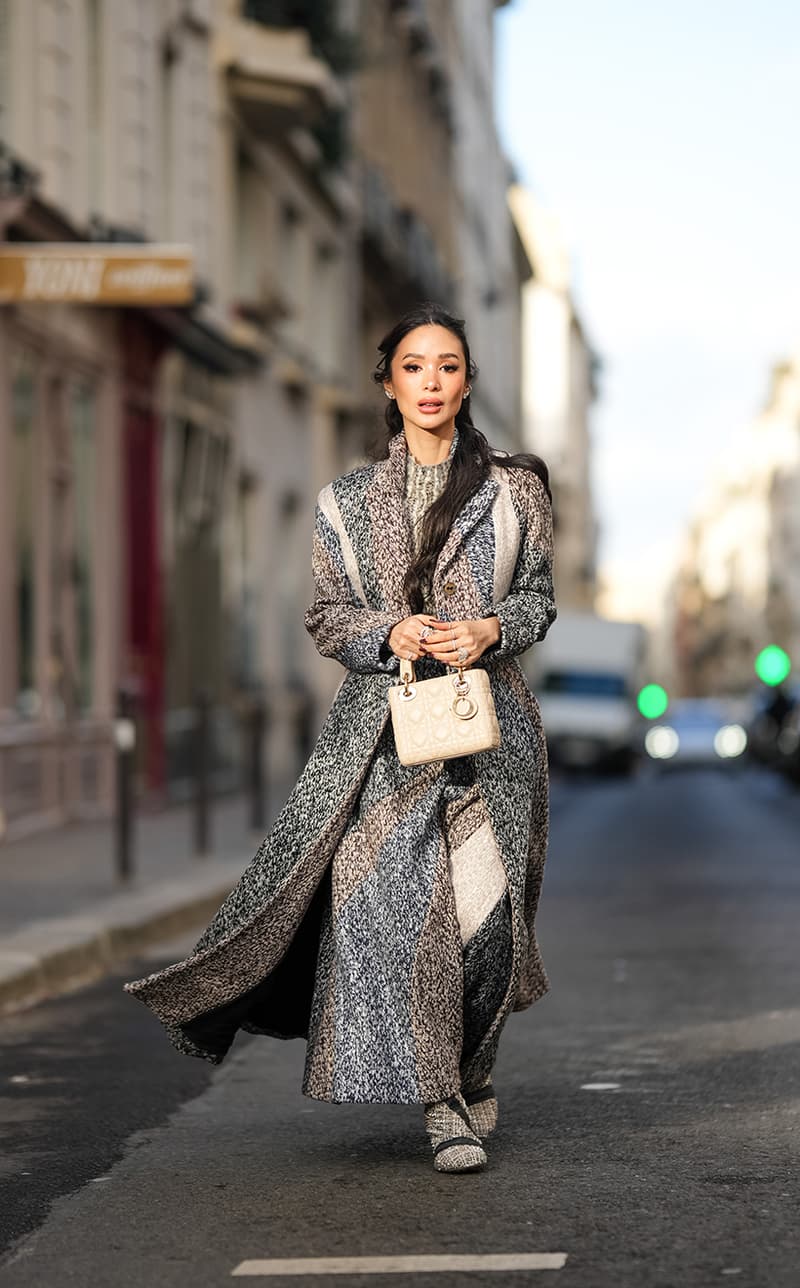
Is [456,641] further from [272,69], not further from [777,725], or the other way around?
[777,725]

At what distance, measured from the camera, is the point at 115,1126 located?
620 centimetres

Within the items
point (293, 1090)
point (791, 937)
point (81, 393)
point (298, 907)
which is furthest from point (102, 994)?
point (81, 393)

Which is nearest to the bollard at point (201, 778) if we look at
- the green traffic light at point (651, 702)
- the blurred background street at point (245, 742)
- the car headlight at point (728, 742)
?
the blurred background street at point (245, 742)

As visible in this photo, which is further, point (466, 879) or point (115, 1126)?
point (115, 1126)

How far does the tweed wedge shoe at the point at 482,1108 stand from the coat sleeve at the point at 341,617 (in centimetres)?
95

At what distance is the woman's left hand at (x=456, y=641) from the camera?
5.09 meters

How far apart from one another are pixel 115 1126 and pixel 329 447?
26575 mm

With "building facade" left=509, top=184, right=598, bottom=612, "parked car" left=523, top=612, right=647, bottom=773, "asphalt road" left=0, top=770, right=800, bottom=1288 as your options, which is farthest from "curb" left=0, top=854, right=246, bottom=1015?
"building facade" left=509, top=184, right=598, bottom=612

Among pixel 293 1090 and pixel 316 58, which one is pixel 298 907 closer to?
pixel 293 1090

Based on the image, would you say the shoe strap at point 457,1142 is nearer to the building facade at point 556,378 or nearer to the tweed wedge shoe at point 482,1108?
the tweed wedge shoe at point 482,1108

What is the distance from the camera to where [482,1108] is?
17.8 feet

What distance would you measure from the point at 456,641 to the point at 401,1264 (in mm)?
1303

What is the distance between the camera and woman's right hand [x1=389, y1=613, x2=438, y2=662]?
201 inches

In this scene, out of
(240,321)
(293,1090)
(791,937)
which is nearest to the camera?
(293,1090)
